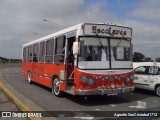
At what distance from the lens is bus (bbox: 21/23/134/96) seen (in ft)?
35.2

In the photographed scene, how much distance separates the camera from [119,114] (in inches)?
366

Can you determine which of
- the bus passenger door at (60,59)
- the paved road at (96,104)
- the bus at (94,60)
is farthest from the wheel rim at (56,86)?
the bus passenger door at (60,59)

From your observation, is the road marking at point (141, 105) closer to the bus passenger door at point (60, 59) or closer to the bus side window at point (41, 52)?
the bus passenger door at point (60, 59)

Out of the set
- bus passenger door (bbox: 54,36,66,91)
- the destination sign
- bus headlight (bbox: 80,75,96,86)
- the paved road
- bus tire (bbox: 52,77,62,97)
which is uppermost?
the destination sign

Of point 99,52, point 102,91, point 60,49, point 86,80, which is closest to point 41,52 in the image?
point 60,49

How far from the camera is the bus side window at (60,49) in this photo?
1250 centimetres

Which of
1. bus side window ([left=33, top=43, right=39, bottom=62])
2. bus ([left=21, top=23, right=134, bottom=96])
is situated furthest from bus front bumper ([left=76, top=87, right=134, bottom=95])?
bus side window ([left=33, top=43, right=39, bottom=62])

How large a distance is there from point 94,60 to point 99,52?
40 cm

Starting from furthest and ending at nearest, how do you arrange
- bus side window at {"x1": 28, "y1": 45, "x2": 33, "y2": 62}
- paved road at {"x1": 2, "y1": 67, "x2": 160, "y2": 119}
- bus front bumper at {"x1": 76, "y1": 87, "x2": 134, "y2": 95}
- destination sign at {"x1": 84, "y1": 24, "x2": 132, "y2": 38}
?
bus side window at {"x1": 28, "y1": 45, "x2": 33, "y2": 62} < destination sign at {"x1": 84, "y1": 24, "x2": 132, "y2": 38} < bus front bumper at {"x1": 76, "y1": 87, "x2": 134, "y2": 95} < paved road at {"x1": 2, "y1": 67, "x2": 160, "y2": 119}

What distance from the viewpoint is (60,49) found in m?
12.8

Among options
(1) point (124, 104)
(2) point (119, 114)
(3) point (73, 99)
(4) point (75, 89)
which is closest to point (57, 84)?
(3) point (73, 99)

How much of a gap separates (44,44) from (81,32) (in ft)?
17.1

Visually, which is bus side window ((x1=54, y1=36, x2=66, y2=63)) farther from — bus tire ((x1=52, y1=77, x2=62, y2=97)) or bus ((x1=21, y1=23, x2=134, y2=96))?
bus tire ((x1=52, y1=77, x2=62, y2=97))

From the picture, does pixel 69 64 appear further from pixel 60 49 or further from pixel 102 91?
pixel 102 91
